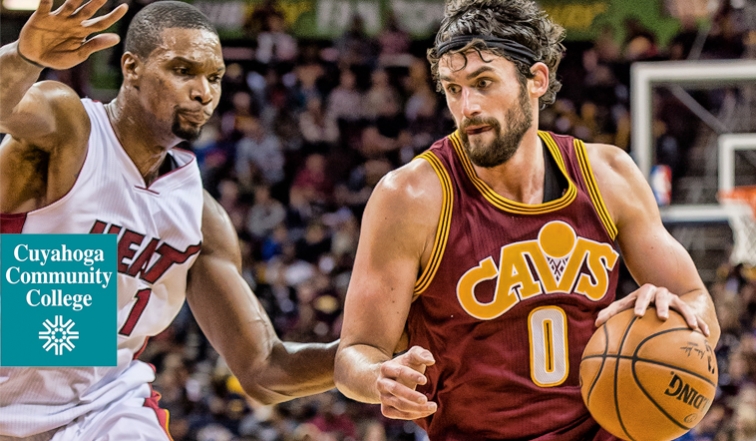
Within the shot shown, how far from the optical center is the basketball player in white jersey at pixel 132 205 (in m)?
3.21

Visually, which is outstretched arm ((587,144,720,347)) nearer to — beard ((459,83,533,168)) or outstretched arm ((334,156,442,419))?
beard ((459,83,533,168))

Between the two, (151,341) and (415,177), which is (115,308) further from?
(151,341)

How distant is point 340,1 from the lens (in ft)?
39.1

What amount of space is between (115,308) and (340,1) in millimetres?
8899

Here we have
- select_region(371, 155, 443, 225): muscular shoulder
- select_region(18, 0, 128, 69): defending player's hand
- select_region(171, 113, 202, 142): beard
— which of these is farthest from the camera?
select_region(171, 113, 202, 142): beard

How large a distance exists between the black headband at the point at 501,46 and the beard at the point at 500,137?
0.10 meters

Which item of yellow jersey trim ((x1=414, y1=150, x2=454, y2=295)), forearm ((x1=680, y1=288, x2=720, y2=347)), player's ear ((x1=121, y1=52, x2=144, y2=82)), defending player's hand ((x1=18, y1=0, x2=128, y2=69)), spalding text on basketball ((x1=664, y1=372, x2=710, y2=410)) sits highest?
defending player's hand ((x1=18, y1=0, x2=128, y2=69))

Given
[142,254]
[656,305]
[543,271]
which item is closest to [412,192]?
[543,271]

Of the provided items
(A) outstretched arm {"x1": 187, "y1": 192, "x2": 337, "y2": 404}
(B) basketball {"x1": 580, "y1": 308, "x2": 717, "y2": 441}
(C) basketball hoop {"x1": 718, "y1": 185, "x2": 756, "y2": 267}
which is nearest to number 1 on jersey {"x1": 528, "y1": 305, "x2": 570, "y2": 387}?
(B) basketball {"x1": 580, "y1": 308, "x2": 717, "y2": 441}

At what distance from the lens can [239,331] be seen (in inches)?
152

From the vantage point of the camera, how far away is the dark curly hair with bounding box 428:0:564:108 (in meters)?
3.27

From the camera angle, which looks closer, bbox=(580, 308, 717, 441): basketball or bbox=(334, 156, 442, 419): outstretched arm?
bbox=(580, 308, 717, 441): basketball

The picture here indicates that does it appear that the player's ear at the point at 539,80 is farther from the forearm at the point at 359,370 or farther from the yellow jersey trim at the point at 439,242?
the forearm at the point at 359,370

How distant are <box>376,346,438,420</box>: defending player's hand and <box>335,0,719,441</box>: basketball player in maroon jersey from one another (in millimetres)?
435
